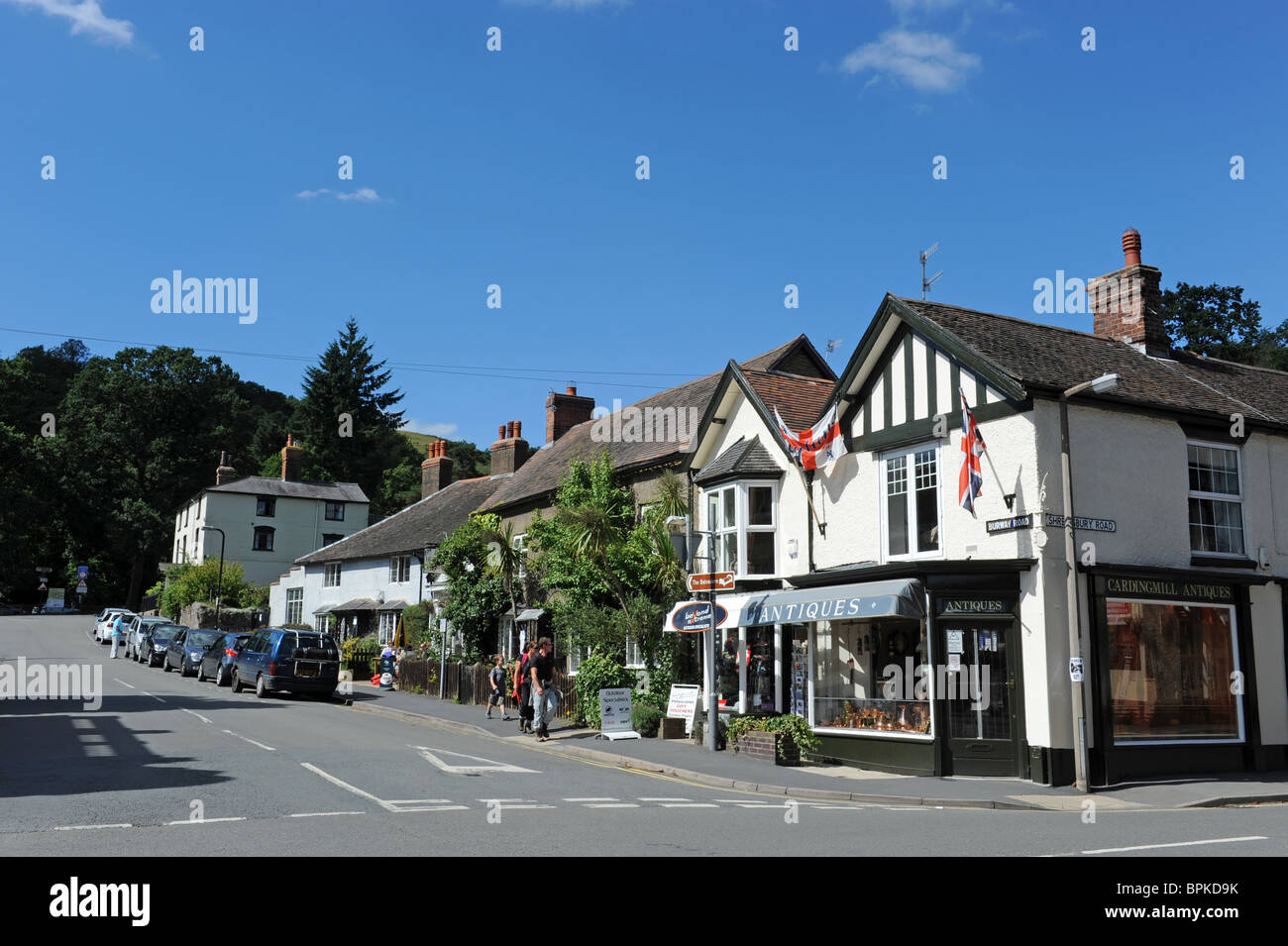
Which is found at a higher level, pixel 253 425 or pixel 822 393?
pixel 253 425

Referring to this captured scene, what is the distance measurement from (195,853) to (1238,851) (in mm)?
9218

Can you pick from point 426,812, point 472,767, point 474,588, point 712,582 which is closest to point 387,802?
point 426,812

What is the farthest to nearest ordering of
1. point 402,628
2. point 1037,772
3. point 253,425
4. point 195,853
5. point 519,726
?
1. point 253,425
2. point 402,628
3. point 519,726
4. point 1037,772
5. point 195,853

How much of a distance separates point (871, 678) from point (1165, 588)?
523 cm

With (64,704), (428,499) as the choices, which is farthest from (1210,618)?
(428,499)

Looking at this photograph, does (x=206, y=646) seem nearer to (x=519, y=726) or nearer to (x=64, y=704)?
(x=64, y=704)

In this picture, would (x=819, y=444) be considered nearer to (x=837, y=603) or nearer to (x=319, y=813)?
(x=837, y=603)

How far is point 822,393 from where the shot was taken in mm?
24312

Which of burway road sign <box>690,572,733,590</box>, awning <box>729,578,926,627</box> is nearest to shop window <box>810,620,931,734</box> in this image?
awning <box>729,578,926,627</box>

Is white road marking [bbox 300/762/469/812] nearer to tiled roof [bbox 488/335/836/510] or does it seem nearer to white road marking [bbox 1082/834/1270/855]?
white road marking [bbox 1082/834/1270/855]

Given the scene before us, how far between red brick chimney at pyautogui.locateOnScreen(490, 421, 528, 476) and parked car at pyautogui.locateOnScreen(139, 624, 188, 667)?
1343 centimetres

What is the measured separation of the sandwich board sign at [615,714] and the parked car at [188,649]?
18.8m

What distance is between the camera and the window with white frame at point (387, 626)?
43188mm

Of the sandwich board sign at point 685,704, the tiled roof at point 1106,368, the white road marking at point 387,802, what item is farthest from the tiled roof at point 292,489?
the white road marking at point 387,802
